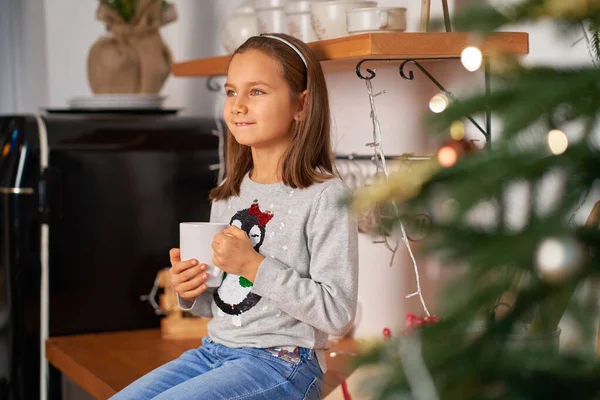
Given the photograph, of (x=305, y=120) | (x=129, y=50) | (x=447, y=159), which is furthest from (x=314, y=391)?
(x=129, y=50)

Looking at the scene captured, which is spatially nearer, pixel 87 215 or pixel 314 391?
pixel 314 391

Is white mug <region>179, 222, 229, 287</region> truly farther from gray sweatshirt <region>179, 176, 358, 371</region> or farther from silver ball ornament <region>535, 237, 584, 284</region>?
silver ball ornament <region>535, 237, 584, 284</region>

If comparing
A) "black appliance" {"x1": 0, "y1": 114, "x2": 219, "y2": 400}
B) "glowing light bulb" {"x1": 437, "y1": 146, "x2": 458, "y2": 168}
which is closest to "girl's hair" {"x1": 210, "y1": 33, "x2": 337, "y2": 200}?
"glowing light bulb" {"x1": 437, "y1": 146, "x2": 458, "y2": 168}

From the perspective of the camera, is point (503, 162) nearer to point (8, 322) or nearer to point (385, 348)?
point (385, 348)

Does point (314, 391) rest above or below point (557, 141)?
below

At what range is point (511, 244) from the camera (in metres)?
0.39

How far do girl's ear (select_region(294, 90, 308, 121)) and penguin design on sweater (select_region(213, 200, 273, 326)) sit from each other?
14 cm

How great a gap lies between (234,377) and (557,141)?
80cm

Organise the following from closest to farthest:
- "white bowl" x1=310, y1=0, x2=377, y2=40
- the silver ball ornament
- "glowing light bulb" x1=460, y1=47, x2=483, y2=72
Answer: the silver ball ornament, "glowing light bulb" x1=460, y1=47, x2=483, y2=72, "white bowl" x1=310, y1=0, x2=377, y2=40

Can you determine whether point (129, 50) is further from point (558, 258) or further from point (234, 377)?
point (558, 258)

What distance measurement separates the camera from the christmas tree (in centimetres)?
40

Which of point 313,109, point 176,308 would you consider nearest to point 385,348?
point 313,109

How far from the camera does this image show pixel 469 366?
404mm

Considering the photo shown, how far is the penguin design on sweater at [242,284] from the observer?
4.17 feet
